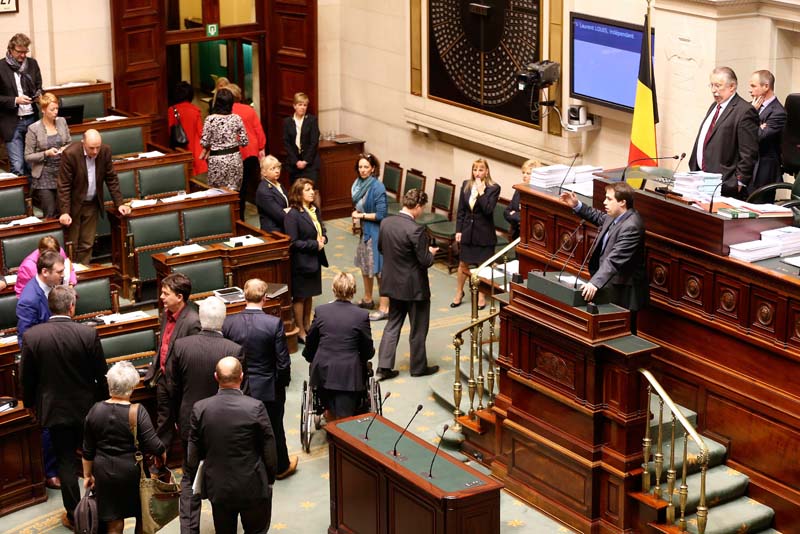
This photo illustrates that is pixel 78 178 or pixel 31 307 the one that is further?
pixel 78 178

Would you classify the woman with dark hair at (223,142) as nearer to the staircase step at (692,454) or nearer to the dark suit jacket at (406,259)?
the dark suit jacket at (406,259)

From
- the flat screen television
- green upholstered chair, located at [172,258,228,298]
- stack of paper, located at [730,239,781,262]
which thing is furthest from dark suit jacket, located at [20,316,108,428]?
the flat screen television

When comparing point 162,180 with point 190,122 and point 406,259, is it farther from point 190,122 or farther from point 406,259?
point 406,259

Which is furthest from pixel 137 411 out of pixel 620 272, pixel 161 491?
pixel 620 272

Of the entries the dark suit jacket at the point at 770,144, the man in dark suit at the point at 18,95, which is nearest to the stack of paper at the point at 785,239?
the dark suit jacket at the point at 770,144

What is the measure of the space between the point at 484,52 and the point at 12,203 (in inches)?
184

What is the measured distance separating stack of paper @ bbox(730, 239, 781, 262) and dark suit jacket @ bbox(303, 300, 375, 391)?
2414 mm

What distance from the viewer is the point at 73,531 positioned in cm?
862

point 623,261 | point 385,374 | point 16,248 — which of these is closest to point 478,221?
point 385,374

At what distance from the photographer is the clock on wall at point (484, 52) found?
12914 millimetres

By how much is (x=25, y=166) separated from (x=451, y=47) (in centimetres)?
433

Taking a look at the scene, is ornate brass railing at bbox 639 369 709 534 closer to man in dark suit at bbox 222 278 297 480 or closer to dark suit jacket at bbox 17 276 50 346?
man in dark suit at bbox 222 278 297 480

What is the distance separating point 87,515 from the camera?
7.81m

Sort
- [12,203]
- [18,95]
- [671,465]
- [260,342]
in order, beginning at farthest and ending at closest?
[18,95], [12,203], [260,342], [671,465]
